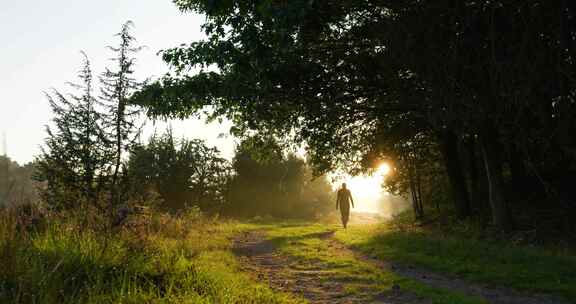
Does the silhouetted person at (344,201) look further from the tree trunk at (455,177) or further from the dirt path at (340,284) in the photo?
the dirt path at (340,284)

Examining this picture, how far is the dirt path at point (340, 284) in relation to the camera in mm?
6820

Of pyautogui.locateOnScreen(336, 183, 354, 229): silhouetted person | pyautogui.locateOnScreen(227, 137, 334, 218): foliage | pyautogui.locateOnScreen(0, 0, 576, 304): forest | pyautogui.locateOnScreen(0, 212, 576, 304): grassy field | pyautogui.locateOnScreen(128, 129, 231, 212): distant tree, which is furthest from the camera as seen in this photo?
pyautogui.locateOnScreen(227, 137, 334, 218): foliage

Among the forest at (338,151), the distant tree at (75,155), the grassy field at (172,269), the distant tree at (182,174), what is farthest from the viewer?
the distant tree at (182,174)

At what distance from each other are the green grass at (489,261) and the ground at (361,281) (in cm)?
28

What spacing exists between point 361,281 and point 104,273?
4870mm

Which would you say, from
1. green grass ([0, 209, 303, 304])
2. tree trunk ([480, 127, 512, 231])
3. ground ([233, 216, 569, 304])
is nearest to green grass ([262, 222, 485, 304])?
ground ([233, 216, 569, 304])

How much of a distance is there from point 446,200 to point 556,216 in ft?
29.5

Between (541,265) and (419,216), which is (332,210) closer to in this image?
(419,216)

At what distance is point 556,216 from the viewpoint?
1599cm

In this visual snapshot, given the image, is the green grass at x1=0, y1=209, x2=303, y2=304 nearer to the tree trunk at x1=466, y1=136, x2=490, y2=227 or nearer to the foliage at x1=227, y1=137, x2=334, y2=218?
the tree trunk at x1=466, y1=136, x2=490, y2=227

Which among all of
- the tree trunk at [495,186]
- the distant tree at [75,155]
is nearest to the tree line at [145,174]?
the distant tree at [75,155]

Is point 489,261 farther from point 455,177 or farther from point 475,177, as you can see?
point 475,177

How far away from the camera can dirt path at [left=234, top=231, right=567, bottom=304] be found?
22.4 feet

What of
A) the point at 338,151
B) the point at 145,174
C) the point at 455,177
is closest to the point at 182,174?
the point at 145,174
